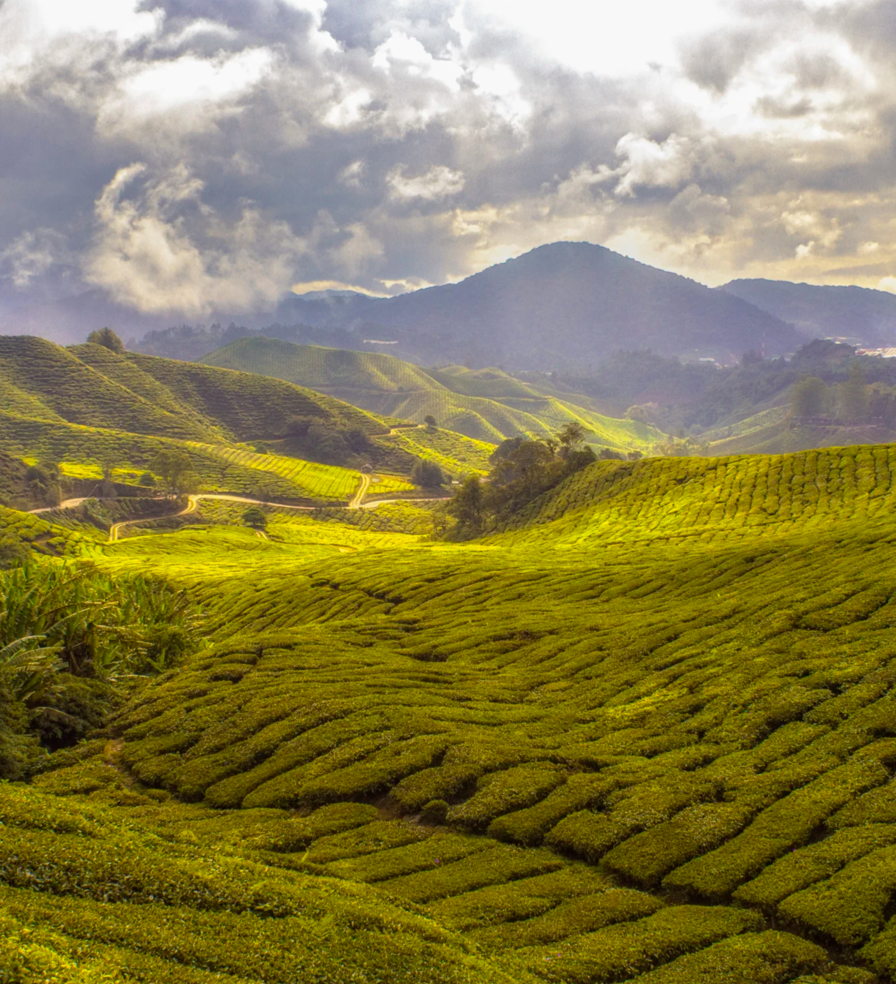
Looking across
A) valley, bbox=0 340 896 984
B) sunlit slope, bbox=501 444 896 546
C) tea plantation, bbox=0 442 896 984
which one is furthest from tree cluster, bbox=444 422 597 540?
tea plantation, bbox=0 442 896 984

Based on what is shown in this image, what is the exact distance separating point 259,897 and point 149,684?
27.9 meters

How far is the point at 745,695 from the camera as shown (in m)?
29.2

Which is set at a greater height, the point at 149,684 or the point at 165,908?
the point at 165,908

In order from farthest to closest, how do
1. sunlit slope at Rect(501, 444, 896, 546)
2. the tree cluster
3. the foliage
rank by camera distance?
1. the tree cluster
2. sunlit slope at Rect(501, 444, 896, 546)
3. the foliage

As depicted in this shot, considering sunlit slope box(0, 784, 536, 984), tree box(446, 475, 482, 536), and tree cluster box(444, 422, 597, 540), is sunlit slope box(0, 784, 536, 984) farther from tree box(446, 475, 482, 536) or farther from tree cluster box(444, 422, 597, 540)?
tree box(446, 475, 482, 536)

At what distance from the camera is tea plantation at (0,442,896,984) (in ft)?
47.9

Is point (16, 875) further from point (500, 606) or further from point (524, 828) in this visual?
point (500, 606)

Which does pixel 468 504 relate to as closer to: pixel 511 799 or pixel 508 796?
pixel 508 796

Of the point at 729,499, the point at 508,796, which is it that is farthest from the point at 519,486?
the point at 508,796

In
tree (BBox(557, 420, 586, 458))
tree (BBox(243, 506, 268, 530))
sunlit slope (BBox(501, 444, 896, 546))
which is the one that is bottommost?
tree (BBox(243, 506, 268, 530))

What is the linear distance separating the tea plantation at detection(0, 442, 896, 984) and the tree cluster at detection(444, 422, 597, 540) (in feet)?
300

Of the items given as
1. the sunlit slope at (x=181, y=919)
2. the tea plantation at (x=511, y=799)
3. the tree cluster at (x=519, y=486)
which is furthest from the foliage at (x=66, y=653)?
the tree cluster at (x=519, y=486)

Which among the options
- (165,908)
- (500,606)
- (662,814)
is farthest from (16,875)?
(500,606)

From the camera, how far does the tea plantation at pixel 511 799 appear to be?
47.9 feet
